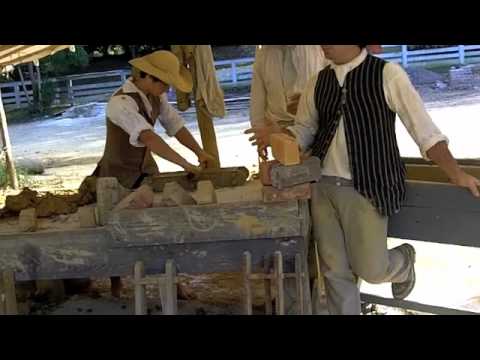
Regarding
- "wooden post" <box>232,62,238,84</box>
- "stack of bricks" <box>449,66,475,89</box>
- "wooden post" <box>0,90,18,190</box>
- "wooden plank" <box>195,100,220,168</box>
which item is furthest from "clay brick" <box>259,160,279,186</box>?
"wooden post" <box>232,62,238,84</box>

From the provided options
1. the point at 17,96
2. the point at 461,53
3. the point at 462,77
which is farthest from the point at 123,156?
the point at 17,96

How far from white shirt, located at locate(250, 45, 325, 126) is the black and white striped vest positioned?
1.61 m

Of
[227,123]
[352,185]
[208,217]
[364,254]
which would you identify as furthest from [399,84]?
[227,123]

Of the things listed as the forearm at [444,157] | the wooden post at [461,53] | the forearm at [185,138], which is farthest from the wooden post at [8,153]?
the wooden post at [461,53]

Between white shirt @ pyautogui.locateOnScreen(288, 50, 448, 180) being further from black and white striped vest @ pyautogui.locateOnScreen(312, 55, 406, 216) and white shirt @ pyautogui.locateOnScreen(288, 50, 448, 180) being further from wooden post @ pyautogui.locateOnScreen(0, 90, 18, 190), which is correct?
wooden post @ pyautogui.locateOnScreen(0, 90, 18, 190)

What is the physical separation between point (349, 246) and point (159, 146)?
44.3 inches

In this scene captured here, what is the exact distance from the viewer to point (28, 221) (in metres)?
3.34

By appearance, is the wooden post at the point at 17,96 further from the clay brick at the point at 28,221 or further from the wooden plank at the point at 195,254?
the wooden plank at the point at 195,254

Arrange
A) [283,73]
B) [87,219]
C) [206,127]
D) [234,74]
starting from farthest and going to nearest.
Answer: [234,74], [206,127], [283,73], [87,219]

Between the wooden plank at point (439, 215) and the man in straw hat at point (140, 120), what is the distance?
120 centimetres

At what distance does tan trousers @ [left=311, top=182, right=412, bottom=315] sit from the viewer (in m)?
3.27

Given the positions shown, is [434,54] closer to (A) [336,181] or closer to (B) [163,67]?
(B) [163,67]

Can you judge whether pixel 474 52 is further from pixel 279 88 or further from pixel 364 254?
pixel 364 254

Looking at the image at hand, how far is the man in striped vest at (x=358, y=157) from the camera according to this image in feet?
10.2
